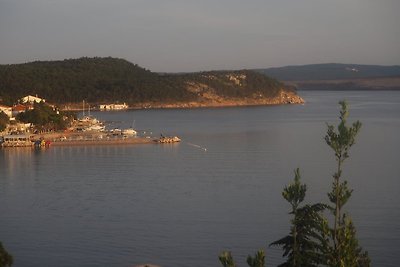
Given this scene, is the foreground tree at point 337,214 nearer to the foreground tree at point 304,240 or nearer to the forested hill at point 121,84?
the foreground tree at point 304,240

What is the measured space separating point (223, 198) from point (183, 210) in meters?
0.63

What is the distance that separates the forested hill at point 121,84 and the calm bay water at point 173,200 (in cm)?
1790

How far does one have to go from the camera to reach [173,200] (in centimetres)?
695

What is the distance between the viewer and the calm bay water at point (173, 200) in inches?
203

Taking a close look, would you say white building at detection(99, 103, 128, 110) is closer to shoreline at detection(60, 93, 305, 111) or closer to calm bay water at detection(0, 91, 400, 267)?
shoreline at detection(60, 93, 305, 111)

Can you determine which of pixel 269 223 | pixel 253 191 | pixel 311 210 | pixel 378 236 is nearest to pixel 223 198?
pixel 253 191

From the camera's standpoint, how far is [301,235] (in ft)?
10.4

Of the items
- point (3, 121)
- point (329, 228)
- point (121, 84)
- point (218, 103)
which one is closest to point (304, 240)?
point (329, 228)

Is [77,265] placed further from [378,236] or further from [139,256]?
[378,236]

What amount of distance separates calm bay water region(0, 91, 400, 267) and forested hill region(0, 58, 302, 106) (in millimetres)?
17900

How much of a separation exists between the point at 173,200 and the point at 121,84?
26.9 meters

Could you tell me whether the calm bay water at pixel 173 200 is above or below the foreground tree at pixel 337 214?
below

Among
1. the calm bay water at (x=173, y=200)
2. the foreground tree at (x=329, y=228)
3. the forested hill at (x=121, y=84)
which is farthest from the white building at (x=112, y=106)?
the foreground tree at (x=329, y=228)

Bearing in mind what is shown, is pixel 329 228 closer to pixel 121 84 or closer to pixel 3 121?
pixel 3 121
